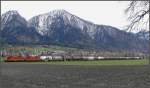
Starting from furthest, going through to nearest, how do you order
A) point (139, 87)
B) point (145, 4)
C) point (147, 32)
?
point (147, 32) → point (145, 4) → point (139, 87)

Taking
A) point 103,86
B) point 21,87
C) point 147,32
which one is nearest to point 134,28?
point 147,32

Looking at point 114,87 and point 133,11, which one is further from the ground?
point 133,11

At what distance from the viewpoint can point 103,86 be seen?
23.5 meters

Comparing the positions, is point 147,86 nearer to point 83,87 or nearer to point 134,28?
point 83,87

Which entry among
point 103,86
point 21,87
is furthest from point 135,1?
point 21,87

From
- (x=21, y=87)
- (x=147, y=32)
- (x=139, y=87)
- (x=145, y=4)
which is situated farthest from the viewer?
(x=147, y=32)

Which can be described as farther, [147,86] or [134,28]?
[134,28]

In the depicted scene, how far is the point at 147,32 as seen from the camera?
118ft

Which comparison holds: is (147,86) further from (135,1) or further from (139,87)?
(135,1)

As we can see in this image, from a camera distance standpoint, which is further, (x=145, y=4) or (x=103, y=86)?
(x=145, y=4)

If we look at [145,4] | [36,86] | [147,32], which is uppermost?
[145,4]

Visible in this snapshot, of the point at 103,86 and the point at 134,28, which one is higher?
the point at 134,28

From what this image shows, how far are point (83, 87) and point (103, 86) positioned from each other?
1.45 m

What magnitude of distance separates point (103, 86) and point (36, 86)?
4643 millimetres
